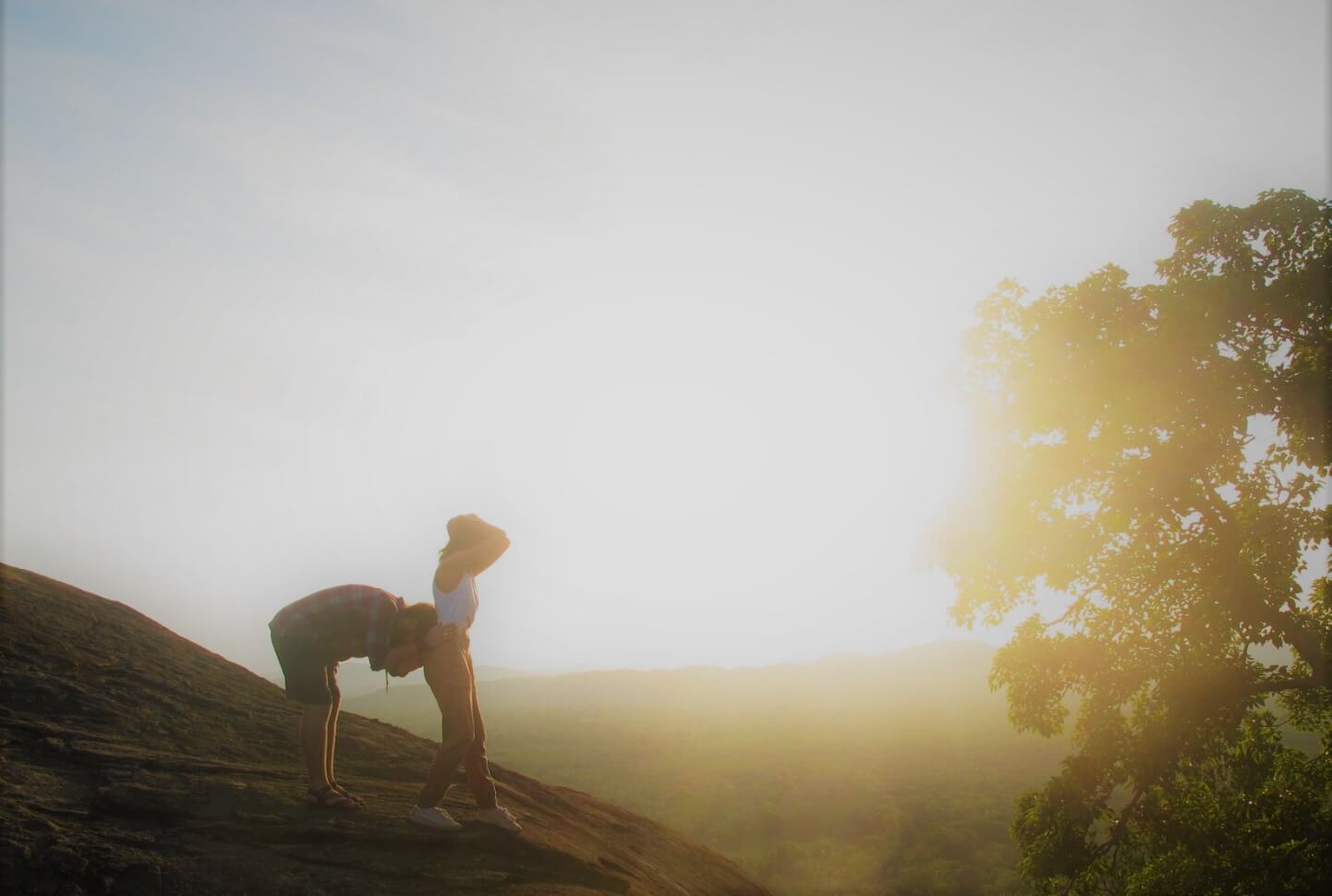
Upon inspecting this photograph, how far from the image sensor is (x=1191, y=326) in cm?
1048

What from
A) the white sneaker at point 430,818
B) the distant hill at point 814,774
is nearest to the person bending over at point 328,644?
the white sneaker at point 430,818

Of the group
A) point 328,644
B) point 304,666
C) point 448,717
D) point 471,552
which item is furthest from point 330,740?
point 471,552

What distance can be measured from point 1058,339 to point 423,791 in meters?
12.1

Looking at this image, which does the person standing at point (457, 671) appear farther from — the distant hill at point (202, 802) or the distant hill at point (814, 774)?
the distant hill at point (814, 774)

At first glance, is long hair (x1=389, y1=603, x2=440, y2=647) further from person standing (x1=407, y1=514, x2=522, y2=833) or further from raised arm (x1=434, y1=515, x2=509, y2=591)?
raised arm (x1=434, y1=515, x2=509, y2=591)

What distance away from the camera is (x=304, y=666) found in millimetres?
6305

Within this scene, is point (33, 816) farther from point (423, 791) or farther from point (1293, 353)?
point (1293, 353)

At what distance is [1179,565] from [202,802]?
1277cm

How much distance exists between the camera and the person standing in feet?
21.0

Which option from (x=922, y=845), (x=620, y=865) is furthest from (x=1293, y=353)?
(x=922, y=845)

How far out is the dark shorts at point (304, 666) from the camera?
626 centimetres

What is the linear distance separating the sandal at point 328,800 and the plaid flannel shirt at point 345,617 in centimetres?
128

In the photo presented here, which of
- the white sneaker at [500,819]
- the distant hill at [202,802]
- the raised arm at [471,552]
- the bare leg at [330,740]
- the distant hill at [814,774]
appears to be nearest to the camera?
the distant hill at [202,802]

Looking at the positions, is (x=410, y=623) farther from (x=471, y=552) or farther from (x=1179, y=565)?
(x=1179, y=565)
